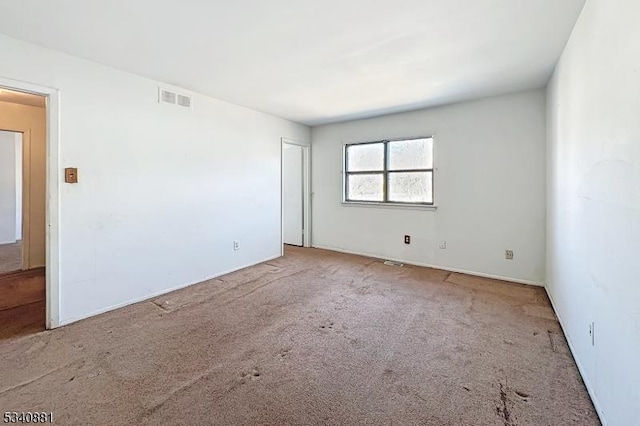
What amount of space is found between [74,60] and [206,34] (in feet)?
4.56

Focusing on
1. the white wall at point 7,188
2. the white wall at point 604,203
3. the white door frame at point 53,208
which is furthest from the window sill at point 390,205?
the white wall at point 7,188

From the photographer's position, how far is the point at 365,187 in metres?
5.14

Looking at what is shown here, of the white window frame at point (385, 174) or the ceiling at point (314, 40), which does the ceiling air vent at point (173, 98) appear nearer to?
the ceiling at point (314, 40)

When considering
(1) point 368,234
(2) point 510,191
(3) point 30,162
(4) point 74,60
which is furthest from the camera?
(1) point 368,234

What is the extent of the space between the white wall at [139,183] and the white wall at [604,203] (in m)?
3.71

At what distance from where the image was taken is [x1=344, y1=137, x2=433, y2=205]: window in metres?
4.48

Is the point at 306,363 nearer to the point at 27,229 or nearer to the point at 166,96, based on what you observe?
the point at 166,96

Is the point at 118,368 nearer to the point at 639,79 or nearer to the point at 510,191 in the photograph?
the point at 639,79

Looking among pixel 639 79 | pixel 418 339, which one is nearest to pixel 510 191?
pixel 418 339

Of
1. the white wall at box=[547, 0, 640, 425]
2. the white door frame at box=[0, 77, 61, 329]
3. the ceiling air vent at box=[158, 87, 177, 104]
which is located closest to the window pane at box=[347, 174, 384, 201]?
the white wall at box=[547, 0, 640, 425]

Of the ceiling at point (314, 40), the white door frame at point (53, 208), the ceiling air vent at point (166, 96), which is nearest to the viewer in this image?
the ceiling at point (314, 40)

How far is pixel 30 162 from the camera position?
4.27 meters

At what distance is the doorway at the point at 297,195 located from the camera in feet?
18.9

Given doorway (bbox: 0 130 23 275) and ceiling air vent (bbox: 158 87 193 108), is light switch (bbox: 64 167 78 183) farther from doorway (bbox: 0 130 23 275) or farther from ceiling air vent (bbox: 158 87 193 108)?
doorway (bbox: 0 130 23 275)
